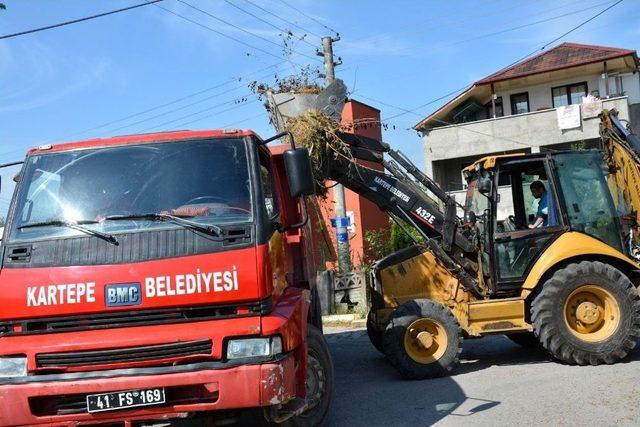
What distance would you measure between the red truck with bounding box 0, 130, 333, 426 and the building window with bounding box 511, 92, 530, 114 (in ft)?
80.1

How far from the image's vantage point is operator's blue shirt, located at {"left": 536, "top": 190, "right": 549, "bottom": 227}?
732 centimetres

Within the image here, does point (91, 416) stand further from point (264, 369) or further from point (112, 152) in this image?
point (112, 152)

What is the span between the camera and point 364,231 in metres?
18.3

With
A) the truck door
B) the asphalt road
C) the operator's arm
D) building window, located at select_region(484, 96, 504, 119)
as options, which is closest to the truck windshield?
the asphalt road

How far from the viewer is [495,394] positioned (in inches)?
234

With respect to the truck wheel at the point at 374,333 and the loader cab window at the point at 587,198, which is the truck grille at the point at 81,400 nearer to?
the truck wheel at the point at 374,333

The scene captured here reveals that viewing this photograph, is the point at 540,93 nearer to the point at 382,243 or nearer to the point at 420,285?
the point at 382,243

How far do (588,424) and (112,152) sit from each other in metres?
4.36

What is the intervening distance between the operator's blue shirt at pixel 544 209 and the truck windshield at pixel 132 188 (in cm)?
431

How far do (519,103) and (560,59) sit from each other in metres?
2.46

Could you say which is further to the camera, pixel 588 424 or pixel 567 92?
pixel 567 92

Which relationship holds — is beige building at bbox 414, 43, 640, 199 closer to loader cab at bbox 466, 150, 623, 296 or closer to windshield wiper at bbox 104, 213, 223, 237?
loader cab at bbox 466, 150, 623, 296

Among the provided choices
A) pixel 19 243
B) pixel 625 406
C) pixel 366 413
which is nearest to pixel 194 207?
pixel 19 243

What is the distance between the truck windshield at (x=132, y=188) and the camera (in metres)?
4.33
